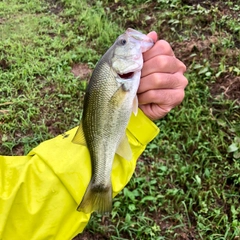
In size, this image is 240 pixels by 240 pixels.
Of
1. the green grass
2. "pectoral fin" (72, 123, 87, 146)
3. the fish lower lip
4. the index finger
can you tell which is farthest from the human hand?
the green grass

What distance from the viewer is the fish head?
1483 mm

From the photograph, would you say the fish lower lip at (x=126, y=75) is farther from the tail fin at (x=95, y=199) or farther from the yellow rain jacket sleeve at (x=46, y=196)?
the tail fin at (x=95, y=199)

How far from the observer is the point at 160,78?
5.07ft

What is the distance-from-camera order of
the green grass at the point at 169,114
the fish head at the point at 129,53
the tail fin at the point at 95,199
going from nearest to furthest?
the fish head at the point at 129,53 → the tail fin at the point at 95,199 → the green grass at the point at 169,114

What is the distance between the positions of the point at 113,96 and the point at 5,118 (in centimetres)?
246

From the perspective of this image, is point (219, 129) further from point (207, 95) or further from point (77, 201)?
point (77, 201)

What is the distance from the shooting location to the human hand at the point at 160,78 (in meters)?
1.55

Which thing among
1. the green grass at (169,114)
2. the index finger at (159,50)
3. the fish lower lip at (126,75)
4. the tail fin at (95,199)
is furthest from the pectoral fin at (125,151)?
the green grass at (169,114)

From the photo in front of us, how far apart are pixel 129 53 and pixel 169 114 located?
2074 millimetres

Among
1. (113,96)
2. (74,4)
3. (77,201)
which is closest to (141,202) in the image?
(77,201)

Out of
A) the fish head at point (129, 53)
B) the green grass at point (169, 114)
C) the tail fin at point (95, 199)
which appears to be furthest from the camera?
the green grass at point (169, 114)

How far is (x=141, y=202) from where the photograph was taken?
2855 mm

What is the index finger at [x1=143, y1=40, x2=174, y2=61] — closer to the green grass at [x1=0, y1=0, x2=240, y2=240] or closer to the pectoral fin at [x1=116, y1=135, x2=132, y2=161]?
the pectoral fin at [x1=116, y1=135, x2=132, y2=161]

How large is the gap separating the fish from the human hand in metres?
0.06
